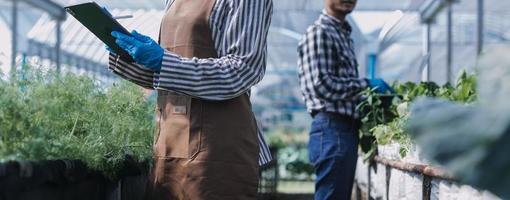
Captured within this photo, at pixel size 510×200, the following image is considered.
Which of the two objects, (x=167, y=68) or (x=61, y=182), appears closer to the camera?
(x=61, y=182)

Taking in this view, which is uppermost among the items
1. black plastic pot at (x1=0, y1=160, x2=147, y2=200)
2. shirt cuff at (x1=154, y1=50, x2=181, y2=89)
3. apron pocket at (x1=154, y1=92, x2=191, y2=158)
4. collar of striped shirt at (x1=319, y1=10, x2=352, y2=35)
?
collar of striped shirt at (x1=319, y1=10, x2=352, y2=35)

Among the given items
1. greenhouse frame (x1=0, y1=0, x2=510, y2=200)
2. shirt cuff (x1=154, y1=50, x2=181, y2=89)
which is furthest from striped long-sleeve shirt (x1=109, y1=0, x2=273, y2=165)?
greenhouse frame (x1=0, y1=0, x2=510, y2=200)

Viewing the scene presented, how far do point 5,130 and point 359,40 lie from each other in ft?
40.3

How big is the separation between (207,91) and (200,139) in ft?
0.47

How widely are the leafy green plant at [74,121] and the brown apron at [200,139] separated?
15 cm

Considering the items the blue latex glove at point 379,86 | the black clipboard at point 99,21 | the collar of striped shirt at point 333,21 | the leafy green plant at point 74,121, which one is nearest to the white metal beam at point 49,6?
the blue latex glove at point 379,86

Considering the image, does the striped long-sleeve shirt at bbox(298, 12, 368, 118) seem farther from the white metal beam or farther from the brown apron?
the white metal beam

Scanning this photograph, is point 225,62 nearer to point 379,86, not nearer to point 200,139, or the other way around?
point 200,139

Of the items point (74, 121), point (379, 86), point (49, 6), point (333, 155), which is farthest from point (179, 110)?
point (49, 6)

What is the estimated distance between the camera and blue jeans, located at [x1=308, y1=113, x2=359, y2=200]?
3701 mm

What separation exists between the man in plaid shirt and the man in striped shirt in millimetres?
1682

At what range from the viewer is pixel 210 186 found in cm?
195

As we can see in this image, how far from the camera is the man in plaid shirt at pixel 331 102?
371 cm

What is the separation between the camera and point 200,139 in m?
1.96
